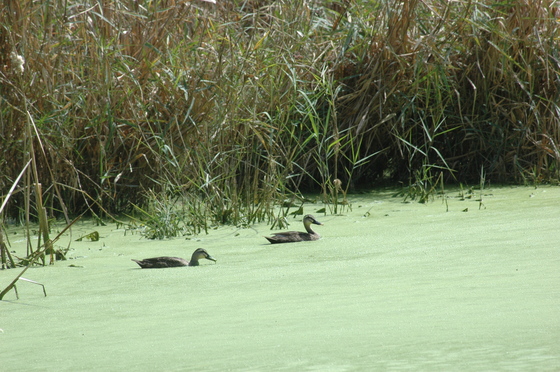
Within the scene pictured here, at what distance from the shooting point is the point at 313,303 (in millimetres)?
3090

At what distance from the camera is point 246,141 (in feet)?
20.2

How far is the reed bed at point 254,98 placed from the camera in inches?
223

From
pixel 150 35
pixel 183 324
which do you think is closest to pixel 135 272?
pixel 183 324

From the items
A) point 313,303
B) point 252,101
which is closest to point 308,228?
point 252,101

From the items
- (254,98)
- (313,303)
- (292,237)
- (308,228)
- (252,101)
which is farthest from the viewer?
(252,101)

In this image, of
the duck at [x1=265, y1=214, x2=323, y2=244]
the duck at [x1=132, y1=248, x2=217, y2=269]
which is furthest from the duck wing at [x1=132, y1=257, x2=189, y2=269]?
the duck at [x1=265, y1=214, x2=323, y2=244]

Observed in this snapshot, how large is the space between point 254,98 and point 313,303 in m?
3.08

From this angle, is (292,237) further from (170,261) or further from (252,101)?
(252,101)

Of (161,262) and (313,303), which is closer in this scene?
(313,303)

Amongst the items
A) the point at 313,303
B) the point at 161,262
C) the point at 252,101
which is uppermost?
the point at 252,101

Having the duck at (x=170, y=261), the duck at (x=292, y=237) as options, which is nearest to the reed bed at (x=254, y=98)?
the duck at (x=292, y=237)

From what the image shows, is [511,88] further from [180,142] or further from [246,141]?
[180,142]

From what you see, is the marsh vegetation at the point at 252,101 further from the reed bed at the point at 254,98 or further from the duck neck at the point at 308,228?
the duck neck at the point at 308,228

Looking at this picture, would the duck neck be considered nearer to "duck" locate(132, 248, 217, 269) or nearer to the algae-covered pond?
the algae-covered pond
